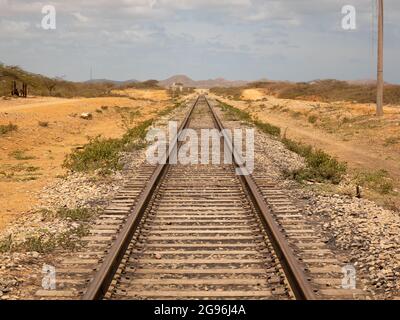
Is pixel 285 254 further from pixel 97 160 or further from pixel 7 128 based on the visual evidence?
pixel 7 128

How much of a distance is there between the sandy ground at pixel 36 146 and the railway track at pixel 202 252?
2.34 m

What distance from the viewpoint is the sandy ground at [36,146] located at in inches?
407

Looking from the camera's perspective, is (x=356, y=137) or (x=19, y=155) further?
(x=356, y=137)

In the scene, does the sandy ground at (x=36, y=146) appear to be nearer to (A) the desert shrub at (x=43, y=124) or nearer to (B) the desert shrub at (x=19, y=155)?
(B) the desert shrub at (x=19, y=155)

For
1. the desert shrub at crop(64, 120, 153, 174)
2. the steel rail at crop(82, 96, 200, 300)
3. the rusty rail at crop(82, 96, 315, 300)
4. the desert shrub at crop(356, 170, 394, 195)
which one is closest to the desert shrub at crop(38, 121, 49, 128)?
the desert shrub at crop(64, 120, 153, 174)

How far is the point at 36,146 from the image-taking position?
18.9m

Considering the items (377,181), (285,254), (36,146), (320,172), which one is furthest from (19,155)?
(285,254)

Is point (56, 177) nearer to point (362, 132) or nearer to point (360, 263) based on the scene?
point (360, 263)

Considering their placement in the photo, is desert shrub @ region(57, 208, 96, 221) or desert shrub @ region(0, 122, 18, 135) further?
desert shrub @ region(0, 122, 18, 135)

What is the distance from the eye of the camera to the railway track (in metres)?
5.16

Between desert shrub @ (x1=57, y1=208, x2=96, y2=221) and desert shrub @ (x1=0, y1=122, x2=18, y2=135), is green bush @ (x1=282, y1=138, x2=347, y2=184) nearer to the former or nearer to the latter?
desert shrub @ (x1=57, y1=208, x2=96, y2=221)

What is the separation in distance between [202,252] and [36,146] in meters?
14.1

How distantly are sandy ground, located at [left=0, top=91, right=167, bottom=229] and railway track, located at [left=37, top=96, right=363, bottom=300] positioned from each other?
2340mm
